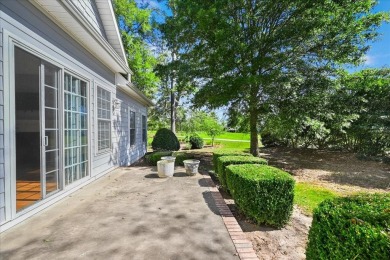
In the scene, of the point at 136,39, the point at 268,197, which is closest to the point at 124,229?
the point at 268,197

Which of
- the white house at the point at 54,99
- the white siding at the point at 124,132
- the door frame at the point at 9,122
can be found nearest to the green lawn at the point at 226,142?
the white siding at the point at 124,132

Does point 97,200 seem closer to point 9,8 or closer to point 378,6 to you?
point 9,8

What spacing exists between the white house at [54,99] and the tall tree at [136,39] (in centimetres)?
926

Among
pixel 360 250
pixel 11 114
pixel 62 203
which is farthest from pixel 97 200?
pixel 360 250

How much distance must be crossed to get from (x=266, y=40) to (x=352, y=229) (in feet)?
30.0

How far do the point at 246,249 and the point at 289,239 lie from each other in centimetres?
126

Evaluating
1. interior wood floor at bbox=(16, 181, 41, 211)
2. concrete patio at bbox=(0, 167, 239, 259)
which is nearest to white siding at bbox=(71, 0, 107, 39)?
interior wood floor at bbox=(16, 181, 41, 211)

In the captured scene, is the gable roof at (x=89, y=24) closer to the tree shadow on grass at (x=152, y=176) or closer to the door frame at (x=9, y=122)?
the door frame at (x=9, y=122)

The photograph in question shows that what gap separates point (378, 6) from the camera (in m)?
9.73

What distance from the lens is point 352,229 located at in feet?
5.89

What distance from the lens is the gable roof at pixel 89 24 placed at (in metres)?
3.75

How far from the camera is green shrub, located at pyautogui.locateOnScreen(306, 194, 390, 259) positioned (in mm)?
1661

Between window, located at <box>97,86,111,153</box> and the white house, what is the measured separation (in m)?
0.03

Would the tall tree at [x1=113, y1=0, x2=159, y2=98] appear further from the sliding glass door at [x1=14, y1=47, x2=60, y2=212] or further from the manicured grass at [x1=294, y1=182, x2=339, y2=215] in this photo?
the manicured grass at [x1=294, y1=182, x2=339, y2=215]
